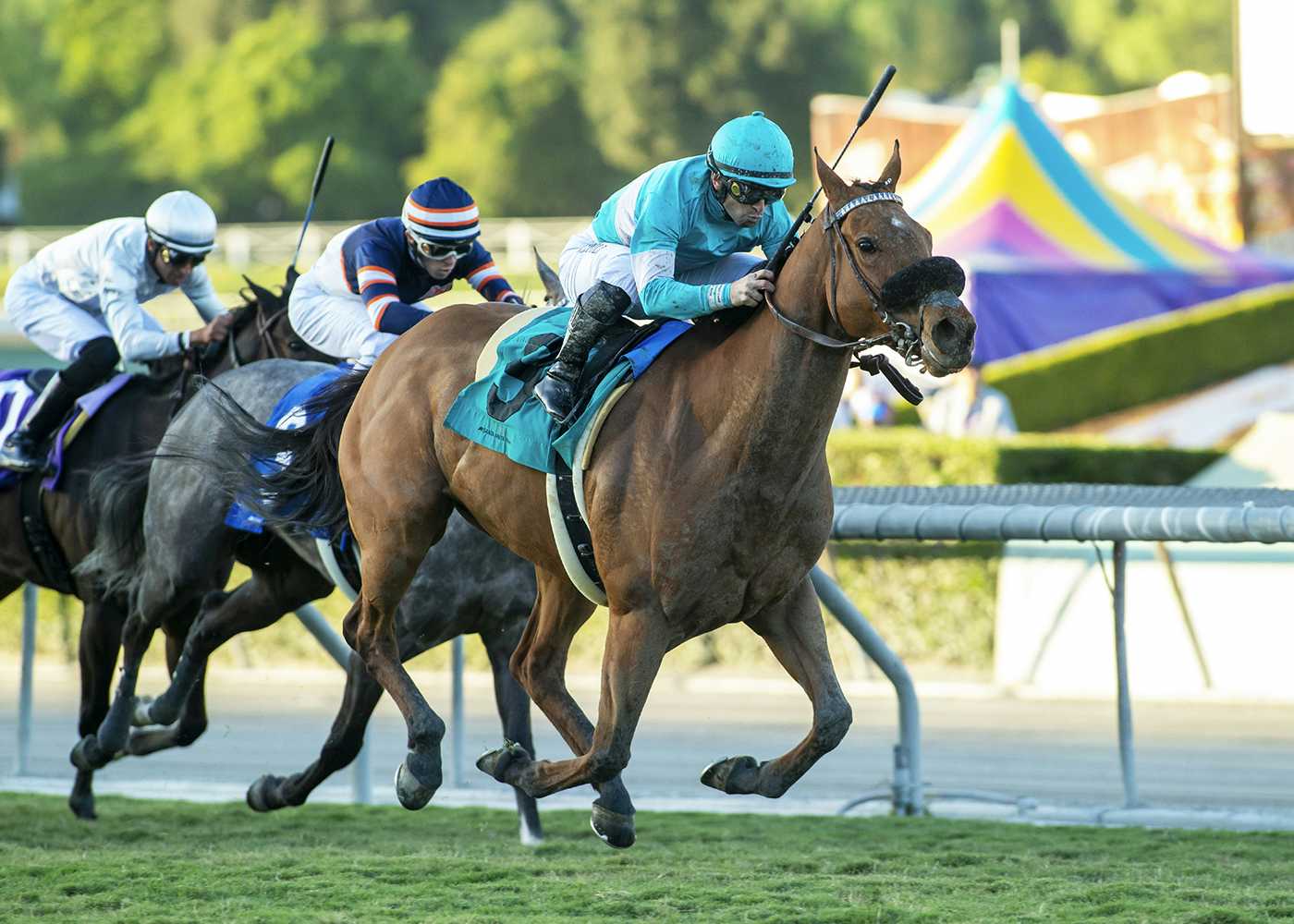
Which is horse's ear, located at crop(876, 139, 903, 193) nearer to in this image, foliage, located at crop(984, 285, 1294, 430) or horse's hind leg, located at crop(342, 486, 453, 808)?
horse's hind leg, located at crop(342, 486, 453, 808)

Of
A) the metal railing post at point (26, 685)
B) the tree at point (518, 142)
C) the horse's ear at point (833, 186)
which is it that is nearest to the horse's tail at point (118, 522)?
the metal railing post at point (26, 685)

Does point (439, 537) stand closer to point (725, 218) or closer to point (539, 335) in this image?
point (539, 335)

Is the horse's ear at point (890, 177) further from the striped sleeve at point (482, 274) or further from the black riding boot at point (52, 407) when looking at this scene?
the black riding boot at point (52, 407)

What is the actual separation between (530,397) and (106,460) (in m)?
2.51

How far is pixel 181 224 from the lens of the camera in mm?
6777

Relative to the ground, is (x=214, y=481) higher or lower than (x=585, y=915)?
higher

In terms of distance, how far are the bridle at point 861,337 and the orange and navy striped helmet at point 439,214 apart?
1828 millimetres

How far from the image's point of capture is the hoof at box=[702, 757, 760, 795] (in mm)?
4691

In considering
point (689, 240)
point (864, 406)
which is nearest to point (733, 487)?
point (689, 240)

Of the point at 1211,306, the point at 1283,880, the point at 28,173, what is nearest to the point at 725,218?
the point at 1283,880

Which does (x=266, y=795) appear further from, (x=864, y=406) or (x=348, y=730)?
(x=864, y=406)

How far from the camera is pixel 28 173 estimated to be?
161 ft

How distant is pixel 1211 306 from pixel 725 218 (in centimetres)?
→ 1512

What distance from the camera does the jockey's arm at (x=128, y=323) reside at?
6781 millimetres
